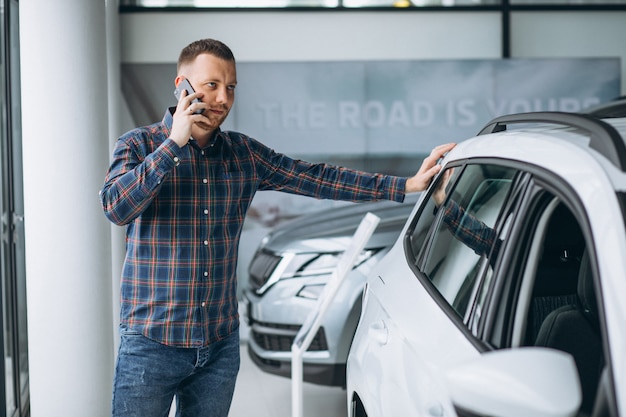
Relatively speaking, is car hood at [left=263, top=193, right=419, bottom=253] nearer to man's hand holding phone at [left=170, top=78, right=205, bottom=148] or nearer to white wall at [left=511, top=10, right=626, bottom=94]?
man's hand holding phone at [left=170, top=78, right=205, bottom=148]

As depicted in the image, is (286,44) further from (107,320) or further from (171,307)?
(171,307)

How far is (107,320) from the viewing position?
13.6 feet

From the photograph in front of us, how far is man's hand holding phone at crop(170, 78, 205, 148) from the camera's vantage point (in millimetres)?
2305

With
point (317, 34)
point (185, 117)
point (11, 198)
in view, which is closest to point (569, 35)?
point (317, 34)

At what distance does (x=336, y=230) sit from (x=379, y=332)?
9.04ft

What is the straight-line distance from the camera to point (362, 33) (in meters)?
6.91

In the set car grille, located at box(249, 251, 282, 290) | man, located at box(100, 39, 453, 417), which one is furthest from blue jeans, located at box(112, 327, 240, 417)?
car grille, located at box(249, 251, 282, 290)

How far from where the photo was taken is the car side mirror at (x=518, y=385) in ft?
3.87

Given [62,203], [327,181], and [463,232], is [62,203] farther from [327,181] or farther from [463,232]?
[463,232]

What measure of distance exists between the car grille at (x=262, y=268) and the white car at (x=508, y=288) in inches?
86.9

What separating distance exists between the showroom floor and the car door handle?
252 centimetres

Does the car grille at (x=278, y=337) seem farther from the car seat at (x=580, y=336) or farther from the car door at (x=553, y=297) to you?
the car seat at (x=580, y=336)

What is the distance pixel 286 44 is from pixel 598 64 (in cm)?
244

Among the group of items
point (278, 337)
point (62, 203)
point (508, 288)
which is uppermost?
point (62, 203)
